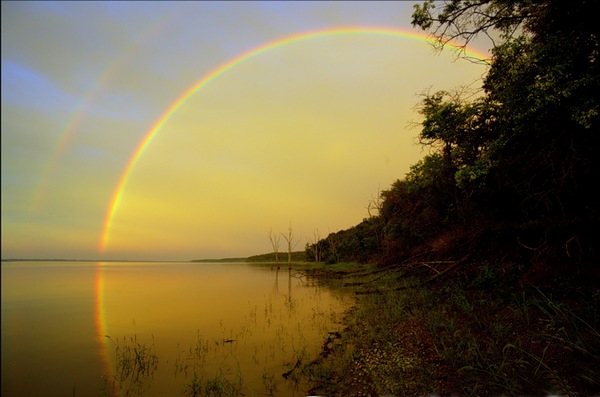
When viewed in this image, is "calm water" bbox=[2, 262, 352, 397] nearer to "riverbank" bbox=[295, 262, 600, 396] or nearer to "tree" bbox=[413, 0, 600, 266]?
"riverbank" bbox=[295, 262, 600, 396]

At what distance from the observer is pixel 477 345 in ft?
22.0

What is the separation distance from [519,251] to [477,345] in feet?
24.6

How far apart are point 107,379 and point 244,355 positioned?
139 inches

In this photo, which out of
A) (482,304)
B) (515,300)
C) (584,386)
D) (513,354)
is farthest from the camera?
(482,304)

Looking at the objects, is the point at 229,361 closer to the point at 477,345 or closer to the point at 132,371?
the point at 132,371

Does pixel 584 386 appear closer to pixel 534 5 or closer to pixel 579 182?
pixel 579 182

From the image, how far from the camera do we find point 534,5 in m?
11.2

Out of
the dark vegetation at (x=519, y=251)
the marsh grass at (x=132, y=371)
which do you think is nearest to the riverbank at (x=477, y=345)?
the dark vegetation at (x=519, y=251)

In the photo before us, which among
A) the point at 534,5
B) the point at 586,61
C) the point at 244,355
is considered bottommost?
the point at 244,355

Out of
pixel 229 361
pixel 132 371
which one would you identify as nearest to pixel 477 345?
pixel 229 361

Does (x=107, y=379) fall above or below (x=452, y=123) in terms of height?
below

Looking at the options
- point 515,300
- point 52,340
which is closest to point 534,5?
point 515,300

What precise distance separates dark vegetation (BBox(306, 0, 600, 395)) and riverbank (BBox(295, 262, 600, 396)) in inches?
1.6

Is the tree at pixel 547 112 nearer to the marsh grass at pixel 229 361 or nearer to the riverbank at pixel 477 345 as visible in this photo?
the riverbank at pixel 477 345
